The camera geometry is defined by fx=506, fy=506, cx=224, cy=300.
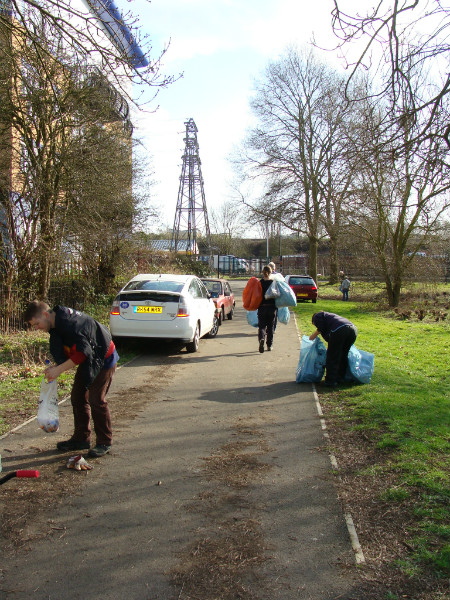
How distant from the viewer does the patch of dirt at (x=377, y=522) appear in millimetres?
2904

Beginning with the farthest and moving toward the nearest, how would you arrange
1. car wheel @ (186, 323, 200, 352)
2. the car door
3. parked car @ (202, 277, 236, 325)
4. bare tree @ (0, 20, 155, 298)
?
the car door
parked car @ (202, 277, 236, 325)
bare tree @ (0, 20, 155, 298)
car wheel @ (186, 323, 200, 352)

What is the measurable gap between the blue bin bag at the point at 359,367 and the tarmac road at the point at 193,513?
1.24 metres

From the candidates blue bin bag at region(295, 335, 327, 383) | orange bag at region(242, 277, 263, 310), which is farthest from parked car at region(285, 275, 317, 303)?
blue bin bag at region(295, 335, 327, 383)

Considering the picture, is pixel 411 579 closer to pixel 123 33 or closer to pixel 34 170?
pixel 123 33

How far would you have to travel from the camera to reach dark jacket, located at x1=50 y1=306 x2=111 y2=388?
15.1 ft

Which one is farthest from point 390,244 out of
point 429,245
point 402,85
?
point 402,85

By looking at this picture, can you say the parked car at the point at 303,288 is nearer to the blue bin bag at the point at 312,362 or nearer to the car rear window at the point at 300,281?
the car rear window at the point at 300,281

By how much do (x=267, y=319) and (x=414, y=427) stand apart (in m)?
5.31

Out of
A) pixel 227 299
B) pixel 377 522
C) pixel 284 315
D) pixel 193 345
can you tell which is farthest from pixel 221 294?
pixel 377 522

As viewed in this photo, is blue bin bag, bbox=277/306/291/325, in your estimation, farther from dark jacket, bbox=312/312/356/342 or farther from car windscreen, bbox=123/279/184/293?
dark jacket, bbox=312/312/356/342

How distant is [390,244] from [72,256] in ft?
56.3

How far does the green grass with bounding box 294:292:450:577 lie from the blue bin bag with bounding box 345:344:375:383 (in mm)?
156

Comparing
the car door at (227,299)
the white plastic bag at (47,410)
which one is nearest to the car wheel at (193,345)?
the white plastic bag at (47,410)

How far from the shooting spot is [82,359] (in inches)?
183
